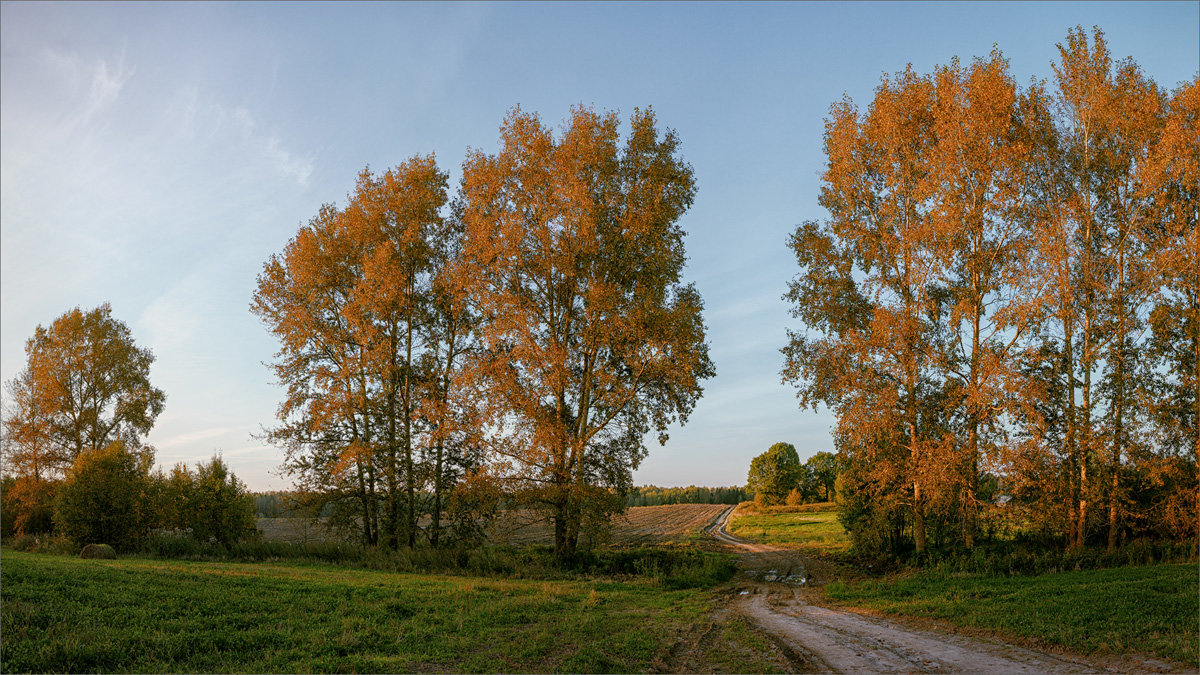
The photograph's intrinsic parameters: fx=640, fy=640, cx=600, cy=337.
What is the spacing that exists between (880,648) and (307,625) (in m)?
9.21

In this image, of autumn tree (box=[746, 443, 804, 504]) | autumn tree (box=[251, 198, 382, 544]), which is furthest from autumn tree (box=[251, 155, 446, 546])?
autumn tree (box=[746, 443, 804, 504])

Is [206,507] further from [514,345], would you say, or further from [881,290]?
[881,290]

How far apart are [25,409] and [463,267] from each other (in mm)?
30696

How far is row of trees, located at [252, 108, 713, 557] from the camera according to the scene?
67.1 feet

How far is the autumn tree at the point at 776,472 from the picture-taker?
2709 inches

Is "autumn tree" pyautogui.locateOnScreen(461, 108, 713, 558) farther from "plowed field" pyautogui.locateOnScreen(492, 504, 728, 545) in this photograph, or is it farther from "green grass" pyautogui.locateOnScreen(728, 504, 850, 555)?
"green grass" pyautogui.locateOnScreen(728, 504, 850, 555)

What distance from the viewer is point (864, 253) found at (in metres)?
21.7

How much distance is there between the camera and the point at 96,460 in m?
28.1

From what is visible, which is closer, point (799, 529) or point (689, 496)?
point (799, 529)

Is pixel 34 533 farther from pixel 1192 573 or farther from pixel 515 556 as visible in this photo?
pixel 1192 573

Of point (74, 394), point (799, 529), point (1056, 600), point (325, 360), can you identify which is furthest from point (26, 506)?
point (799, 529)

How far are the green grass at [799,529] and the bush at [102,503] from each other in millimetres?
30032

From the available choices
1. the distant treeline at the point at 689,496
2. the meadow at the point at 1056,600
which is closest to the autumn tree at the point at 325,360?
the meadow at the point at 1056,600

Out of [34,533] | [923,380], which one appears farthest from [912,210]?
[34,533]
